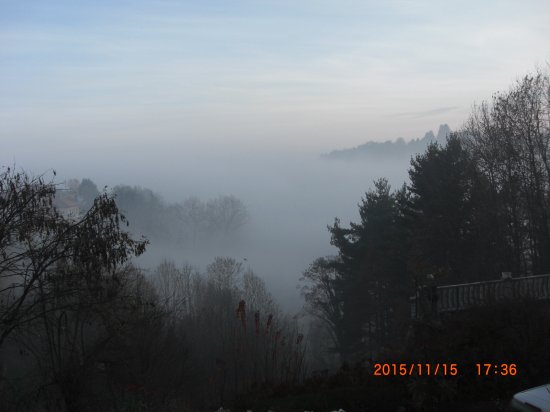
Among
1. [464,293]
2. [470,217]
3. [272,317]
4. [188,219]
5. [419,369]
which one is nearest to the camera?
[419,369]

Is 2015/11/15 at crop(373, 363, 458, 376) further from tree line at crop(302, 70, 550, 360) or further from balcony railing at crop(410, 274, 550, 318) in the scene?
tree line at crop(302, 70, 550, 360)

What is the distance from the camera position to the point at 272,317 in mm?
17000

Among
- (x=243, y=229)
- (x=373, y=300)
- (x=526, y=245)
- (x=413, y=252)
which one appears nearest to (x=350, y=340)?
(x=373, y=300)

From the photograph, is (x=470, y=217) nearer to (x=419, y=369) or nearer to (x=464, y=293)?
(x=464, y=293)

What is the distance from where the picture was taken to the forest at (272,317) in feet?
29.2

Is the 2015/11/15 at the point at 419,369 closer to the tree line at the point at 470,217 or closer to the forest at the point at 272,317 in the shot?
the forest at the point at 272,317

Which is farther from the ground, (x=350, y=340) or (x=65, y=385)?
(x=65, y=385)

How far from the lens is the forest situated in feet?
29.2

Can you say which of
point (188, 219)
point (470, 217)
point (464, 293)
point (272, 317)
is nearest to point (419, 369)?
point (464, 293)

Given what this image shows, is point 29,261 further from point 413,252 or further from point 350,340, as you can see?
point 350,340

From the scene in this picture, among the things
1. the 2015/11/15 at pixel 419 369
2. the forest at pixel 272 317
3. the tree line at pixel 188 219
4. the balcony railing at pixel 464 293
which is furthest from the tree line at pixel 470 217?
the tree line at pixel 188 219

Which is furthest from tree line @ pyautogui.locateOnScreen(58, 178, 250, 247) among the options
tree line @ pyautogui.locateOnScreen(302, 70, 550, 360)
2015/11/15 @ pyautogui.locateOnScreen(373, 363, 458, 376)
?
2015/11/15 @ pyautogui.locateOnScreen(373, 363, 458, 376)

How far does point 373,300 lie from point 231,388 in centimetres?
1663

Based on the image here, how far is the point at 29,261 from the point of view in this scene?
11125mm
